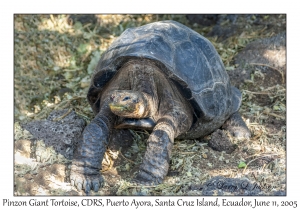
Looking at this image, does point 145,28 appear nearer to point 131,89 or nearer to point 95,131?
point 131,89

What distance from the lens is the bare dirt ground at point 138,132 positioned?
15.0 ft

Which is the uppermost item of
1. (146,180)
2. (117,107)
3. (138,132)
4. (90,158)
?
(117,107)

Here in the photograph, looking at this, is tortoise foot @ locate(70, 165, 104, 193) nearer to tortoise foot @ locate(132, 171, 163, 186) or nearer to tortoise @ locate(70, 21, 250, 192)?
tortoise @ locate(70, 21, 250, 192)

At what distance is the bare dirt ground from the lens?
457cm

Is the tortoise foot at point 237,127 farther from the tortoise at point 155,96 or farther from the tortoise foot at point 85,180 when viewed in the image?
the tortoise foot at point 85,180

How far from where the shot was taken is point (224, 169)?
15.7 ft

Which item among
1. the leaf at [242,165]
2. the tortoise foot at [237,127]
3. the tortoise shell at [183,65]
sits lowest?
the leaf at [242,165]

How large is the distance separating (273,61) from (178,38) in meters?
2.57

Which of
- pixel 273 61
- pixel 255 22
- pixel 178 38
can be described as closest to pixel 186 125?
pixel 178 38

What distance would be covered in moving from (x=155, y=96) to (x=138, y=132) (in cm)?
67

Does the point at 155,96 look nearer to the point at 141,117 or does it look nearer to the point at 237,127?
the point at 141,117

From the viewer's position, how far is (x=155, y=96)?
196 inches

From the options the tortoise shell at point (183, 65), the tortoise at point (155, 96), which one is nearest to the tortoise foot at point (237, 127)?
the tortoise at point (155, 96)

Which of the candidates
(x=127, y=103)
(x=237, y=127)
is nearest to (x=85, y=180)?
(x=127, y=103)
